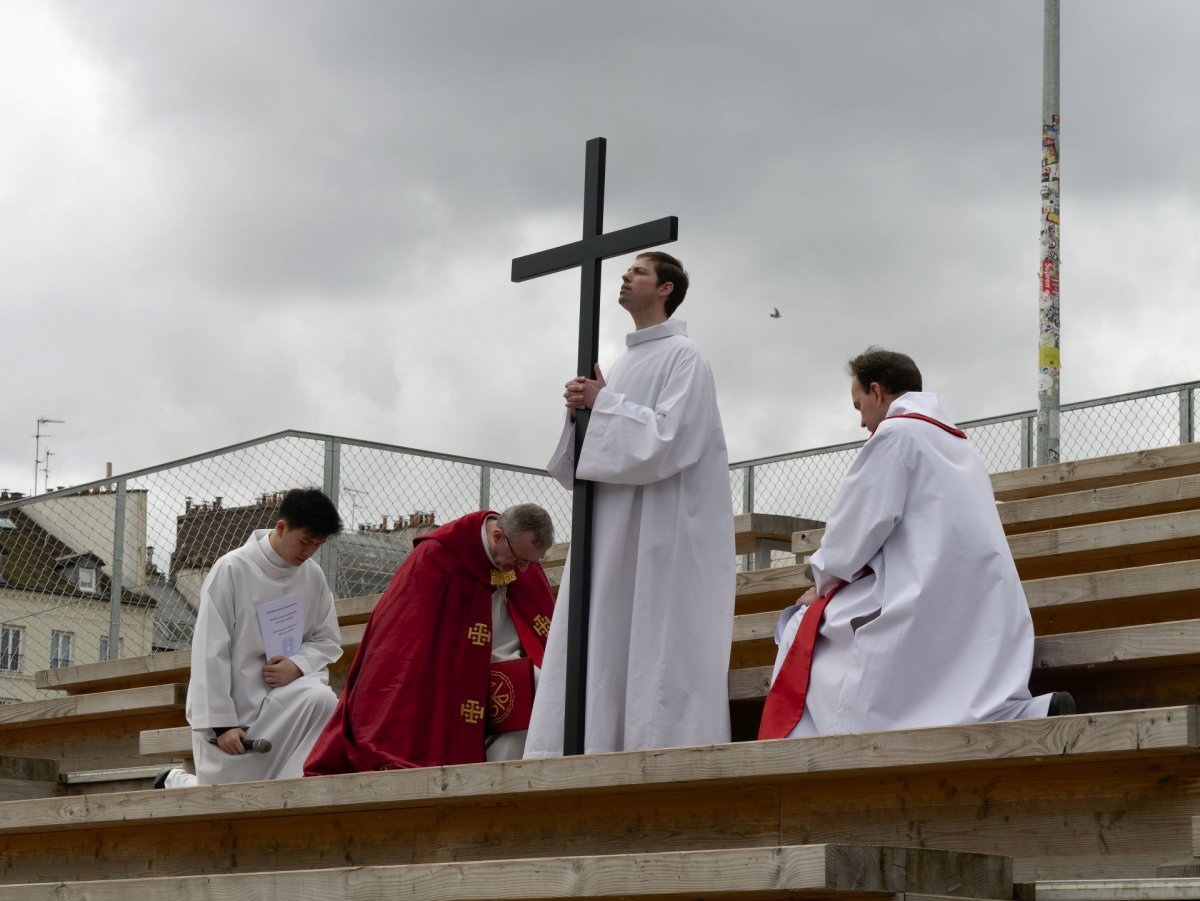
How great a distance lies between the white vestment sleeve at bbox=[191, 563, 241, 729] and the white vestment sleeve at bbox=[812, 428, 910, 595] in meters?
2.84

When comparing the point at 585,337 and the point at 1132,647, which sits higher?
the point at 585,337

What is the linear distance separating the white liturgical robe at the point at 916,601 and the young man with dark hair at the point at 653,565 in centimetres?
36

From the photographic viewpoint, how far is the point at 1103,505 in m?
9.05

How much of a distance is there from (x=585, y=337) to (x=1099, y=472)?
4.77 m

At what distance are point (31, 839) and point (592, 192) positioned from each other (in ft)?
11.4

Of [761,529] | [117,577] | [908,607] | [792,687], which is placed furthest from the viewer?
[117,577]

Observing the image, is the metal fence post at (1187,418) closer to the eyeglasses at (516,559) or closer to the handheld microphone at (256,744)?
the eyeglasses at (516,559)

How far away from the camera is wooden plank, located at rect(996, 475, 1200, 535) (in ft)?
28.8

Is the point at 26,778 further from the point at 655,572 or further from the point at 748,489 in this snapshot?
the point at 748,489

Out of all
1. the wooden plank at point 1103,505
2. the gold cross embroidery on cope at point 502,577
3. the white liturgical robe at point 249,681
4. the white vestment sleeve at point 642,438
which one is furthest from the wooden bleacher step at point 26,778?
the wooden plank at point 1103,505

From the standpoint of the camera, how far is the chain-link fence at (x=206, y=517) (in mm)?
11094

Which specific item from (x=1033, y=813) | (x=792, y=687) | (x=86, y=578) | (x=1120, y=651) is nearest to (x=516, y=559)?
(x=792, y=687)

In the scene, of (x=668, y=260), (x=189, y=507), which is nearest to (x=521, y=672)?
(x=668, y=260)

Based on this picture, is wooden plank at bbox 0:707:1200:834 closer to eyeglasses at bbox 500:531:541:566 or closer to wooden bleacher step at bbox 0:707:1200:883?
wooden bleacher step at bbox 0:707:1200:883
